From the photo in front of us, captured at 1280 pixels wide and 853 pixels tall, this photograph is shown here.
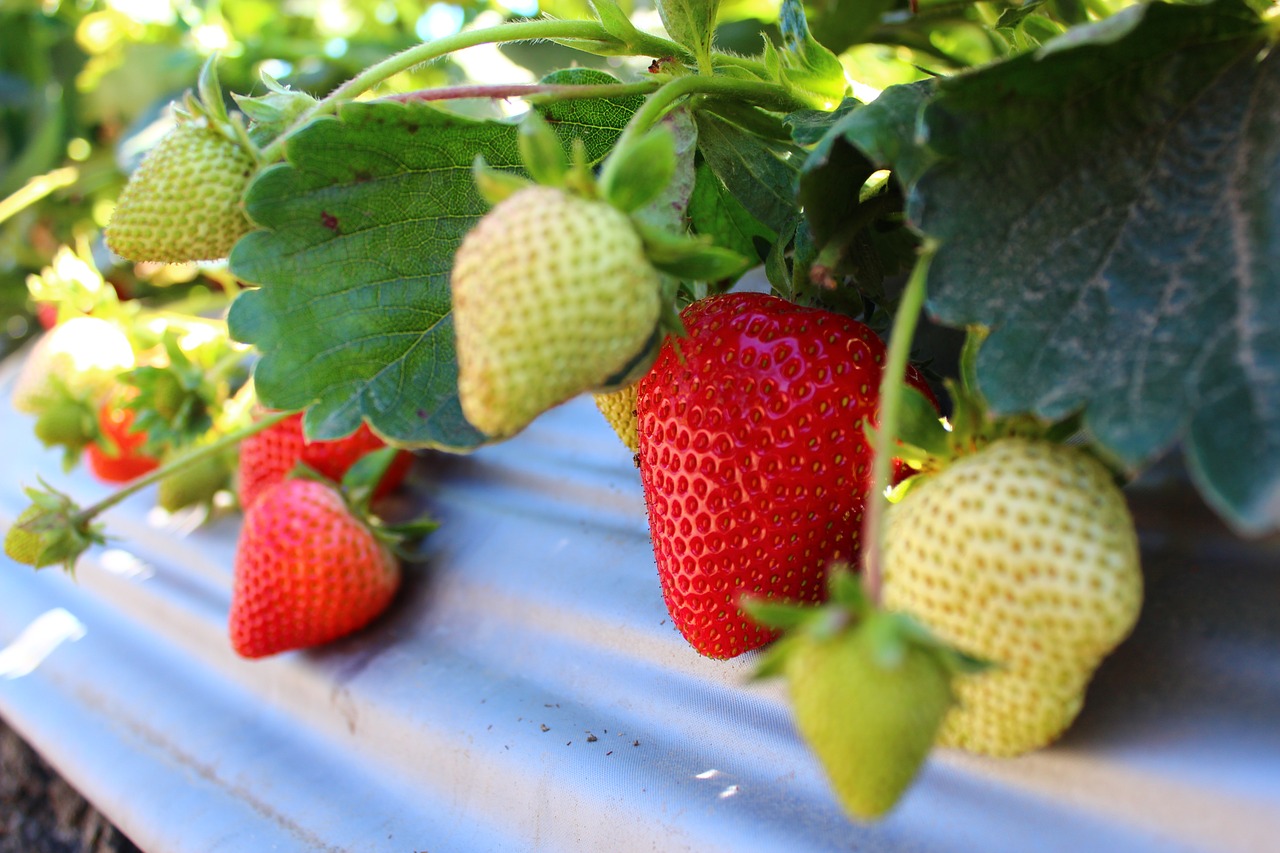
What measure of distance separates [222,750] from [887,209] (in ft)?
2.03

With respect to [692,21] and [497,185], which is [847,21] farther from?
[497,185]

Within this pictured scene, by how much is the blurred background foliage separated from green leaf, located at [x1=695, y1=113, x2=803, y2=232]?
0.58 metres

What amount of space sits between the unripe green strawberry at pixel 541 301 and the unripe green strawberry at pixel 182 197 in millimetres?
189

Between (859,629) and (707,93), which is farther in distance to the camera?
(707,93)

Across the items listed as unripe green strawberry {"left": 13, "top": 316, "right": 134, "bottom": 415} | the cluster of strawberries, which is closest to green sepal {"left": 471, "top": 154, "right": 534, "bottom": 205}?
the cluster of strawberries

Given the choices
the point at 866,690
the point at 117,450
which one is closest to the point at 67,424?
the point at 117,450

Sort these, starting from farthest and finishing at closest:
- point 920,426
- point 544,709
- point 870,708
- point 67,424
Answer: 1. point 67,424
2. point 544,709
3. point 920,426
4. point 870,708

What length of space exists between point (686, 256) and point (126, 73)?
63.0 inches

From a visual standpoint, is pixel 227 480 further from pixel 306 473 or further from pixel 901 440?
pixel 901 440

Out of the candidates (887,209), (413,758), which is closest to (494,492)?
(413,758)

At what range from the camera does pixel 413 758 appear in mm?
636

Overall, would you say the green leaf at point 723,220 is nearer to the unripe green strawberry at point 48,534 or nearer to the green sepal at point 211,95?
the green sepal at point 211,95

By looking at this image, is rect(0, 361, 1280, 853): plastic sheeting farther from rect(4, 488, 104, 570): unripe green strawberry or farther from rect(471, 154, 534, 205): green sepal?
rect(471, 154, 534, 205): green sepal

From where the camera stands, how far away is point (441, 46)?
0.48 m
